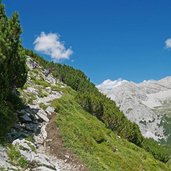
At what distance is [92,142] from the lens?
41156mm

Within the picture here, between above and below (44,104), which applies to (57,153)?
below

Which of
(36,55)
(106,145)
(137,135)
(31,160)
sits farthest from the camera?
(36,55)

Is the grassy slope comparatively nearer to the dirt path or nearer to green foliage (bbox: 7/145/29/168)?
the dirt path

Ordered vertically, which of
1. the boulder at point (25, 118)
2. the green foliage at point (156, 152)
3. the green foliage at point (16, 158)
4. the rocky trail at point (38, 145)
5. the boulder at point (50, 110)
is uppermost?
the green foliage at point (156, 152)

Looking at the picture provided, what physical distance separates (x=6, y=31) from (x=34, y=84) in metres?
31.7

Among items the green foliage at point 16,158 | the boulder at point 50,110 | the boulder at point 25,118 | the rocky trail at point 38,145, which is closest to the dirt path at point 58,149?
the rocky trail at point 38,145

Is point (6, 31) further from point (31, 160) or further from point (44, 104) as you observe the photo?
point (44, 104)

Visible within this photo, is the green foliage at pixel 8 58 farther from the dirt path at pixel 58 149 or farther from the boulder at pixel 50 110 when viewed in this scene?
the boulder at pixel 50 110

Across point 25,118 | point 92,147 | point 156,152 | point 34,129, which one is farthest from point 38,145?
point 156,152

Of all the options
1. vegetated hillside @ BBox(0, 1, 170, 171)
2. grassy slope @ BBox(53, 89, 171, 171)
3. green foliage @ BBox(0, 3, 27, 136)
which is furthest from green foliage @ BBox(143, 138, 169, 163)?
green foliage @ BBox(0, 3, 27, 136)

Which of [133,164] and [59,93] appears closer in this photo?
[133,164]

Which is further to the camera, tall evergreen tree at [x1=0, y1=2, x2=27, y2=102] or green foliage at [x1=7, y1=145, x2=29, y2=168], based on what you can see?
tall evergreen tree at [x1=0, y1=2, x2=27, y2=102]

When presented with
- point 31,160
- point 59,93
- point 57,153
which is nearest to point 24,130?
point 57,153

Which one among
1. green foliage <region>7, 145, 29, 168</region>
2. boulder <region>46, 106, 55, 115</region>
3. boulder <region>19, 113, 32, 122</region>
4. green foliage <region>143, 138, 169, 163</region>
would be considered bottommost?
green foliage <region>7, 145, 29, 168</region>
